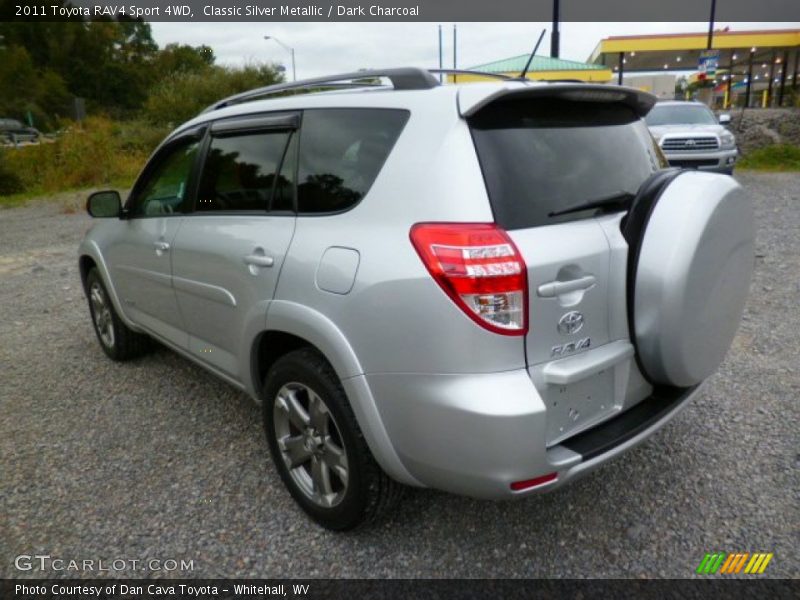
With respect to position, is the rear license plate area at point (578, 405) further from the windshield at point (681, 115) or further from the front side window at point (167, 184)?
the windshield at point (681, 115)

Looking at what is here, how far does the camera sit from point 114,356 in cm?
447

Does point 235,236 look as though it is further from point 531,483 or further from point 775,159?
point 775,159

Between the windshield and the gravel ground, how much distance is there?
9511mm

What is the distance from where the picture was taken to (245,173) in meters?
2.87

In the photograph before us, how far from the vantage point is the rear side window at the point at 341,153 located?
87.5 inches

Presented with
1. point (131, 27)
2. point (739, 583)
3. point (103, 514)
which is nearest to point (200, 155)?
point (103, 514)

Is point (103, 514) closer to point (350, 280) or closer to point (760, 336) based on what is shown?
point (350, 280)

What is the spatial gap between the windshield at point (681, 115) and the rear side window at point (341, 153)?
11672 mm

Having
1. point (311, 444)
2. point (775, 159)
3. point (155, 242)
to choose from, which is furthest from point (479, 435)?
point (775, 159)

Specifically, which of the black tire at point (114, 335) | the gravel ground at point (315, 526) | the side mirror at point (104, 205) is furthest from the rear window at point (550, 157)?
the black tire at point (114, 335)

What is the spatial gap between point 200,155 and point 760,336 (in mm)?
4142

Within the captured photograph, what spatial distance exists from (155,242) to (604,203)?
253 centimetres

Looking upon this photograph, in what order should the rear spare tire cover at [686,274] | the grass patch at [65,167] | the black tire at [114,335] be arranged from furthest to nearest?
the grass patch at [65,167] < the black tire at [114,335] < the rear spare tire cover at [686,274]

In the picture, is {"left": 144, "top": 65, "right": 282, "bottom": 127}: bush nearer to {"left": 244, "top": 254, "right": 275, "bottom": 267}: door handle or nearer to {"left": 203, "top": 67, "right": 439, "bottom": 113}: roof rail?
{"left": 203, "top": 67, "right": 439, "bottom": 113}: roof rail
